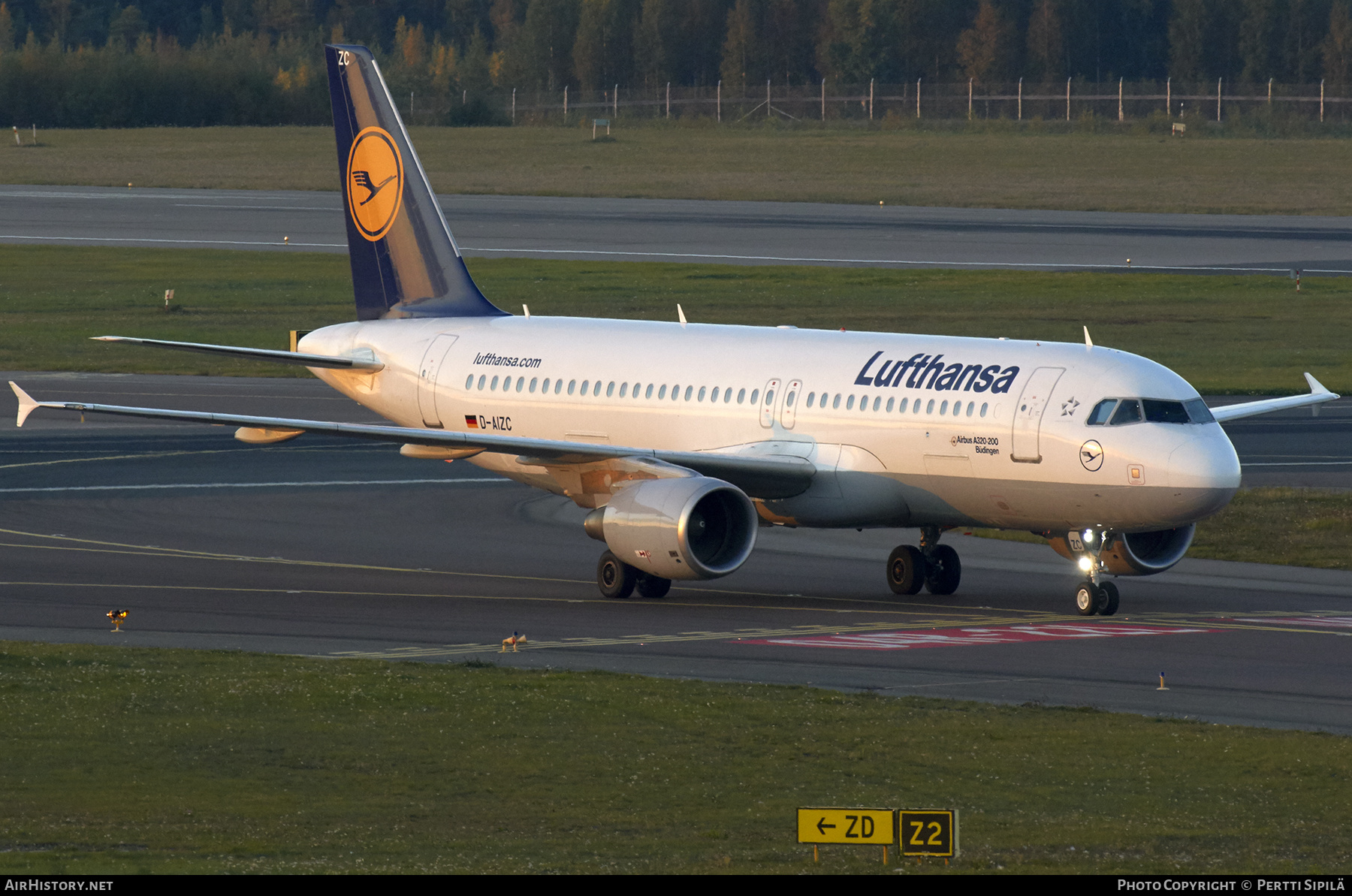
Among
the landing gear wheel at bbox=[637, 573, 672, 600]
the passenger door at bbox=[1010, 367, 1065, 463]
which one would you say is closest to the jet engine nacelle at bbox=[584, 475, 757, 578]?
the landing gear wheel at bbox=[637, 573, 672, 600]

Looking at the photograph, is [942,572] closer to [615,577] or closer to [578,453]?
[615,577]

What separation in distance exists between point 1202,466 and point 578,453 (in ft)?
31.2

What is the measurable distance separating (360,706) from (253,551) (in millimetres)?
14802

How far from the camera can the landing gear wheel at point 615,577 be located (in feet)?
110

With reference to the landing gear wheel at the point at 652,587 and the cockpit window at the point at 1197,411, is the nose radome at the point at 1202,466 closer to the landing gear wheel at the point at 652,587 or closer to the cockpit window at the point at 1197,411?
the cockpit window at the point at 1197,411

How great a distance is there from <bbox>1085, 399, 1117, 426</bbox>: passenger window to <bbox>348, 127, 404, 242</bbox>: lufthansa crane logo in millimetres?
15811

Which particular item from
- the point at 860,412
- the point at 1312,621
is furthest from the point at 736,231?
the point at 1312,621

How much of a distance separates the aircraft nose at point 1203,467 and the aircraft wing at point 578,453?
5.88m

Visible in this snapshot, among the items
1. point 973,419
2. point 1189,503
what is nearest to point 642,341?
point 973,419

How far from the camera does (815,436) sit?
34062 millimetres

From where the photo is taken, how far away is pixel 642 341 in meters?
37.2

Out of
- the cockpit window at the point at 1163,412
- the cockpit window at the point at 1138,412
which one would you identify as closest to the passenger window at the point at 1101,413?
the cockpit window at the point at 1138,412

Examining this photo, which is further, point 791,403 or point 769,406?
point 769,406

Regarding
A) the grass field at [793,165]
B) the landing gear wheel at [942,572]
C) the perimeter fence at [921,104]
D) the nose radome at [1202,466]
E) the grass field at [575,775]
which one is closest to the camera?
the grass field at [575,775]
